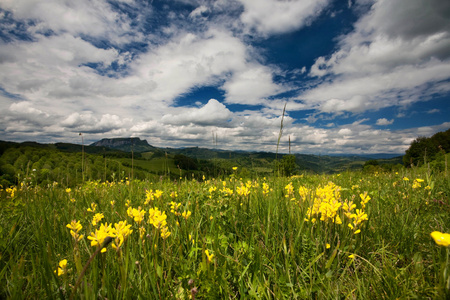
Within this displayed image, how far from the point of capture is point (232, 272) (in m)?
1.89

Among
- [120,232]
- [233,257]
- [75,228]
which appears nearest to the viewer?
[120,232]

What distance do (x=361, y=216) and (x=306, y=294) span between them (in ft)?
3.23

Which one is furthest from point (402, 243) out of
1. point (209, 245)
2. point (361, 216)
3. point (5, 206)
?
point (5, 206)

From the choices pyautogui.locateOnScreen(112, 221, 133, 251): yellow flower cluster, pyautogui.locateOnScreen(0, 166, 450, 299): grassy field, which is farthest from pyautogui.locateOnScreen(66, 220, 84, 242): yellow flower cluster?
pyautogui.locateOnScreen(112, 221, 133, 251): yellow flower cluster

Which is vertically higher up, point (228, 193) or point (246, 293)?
point (228, 193)

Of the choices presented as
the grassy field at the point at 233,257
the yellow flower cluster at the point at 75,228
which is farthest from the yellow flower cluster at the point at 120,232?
the yellow flower cluster at the point at 75,228

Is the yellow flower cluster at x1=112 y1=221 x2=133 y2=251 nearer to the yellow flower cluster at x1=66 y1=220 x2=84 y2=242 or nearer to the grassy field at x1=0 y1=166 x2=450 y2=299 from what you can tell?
the grassy field at x1=0 y1=166 x2=450 y2=299

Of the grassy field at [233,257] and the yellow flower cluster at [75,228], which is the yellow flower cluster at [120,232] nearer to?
the grassy field at [233,257]

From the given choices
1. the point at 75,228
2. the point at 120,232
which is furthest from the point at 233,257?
the point at 75,228

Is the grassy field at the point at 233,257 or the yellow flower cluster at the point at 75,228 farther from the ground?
the yellow flower cluster at the point at 75,228

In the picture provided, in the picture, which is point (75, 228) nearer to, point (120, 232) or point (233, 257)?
point (120, 232)

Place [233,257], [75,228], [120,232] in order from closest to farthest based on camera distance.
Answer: [120,232] → [75,228] → [233,257]

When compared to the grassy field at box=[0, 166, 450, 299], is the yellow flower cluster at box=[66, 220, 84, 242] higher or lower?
higher

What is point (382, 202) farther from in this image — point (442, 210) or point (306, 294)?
point (306, 294)
